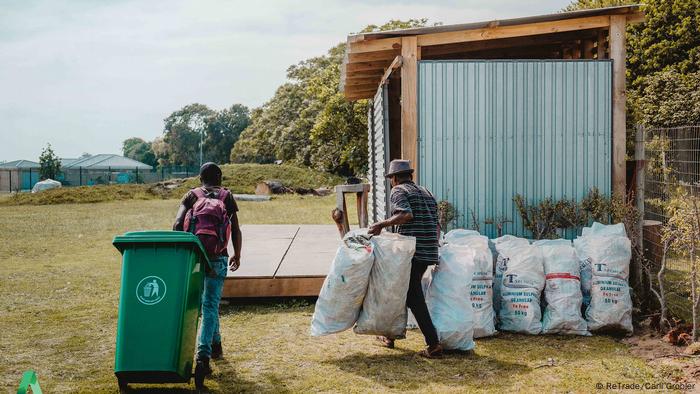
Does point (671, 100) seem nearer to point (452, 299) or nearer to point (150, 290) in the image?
point (452, 299)

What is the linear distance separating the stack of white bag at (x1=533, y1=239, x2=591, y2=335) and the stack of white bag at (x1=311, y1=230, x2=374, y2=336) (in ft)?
6.33

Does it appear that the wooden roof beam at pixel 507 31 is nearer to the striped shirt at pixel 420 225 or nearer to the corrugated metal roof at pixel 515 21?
the corrugated metal roof at pixel 515 21

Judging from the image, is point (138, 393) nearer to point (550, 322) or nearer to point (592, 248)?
point (550, 322)

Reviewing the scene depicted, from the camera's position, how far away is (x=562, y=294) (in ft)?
21.5

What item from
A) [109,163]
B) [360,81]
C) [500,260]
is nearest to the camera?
[500,260]

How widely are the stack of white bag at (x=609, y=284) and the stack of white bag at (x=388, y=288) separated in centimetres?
197

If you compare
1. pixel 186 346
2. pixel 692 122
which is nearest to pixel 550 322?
pixel 186 346

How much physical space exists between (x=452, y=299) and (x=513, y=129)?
112 inches

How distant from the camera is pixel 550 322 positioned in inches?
258

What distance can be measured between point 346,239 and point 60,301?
447cm

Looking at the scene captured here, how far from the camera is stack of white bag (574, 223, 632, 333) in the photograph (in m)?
6.47

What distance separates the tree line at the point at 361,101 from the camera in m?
19.2

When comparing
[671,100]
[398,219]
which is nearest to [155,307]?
[398,219]

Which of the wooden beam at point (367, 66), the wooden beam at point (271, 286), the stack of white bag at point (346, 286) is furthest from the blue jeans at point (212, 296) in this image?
the wooden beam at point (367, 66)
